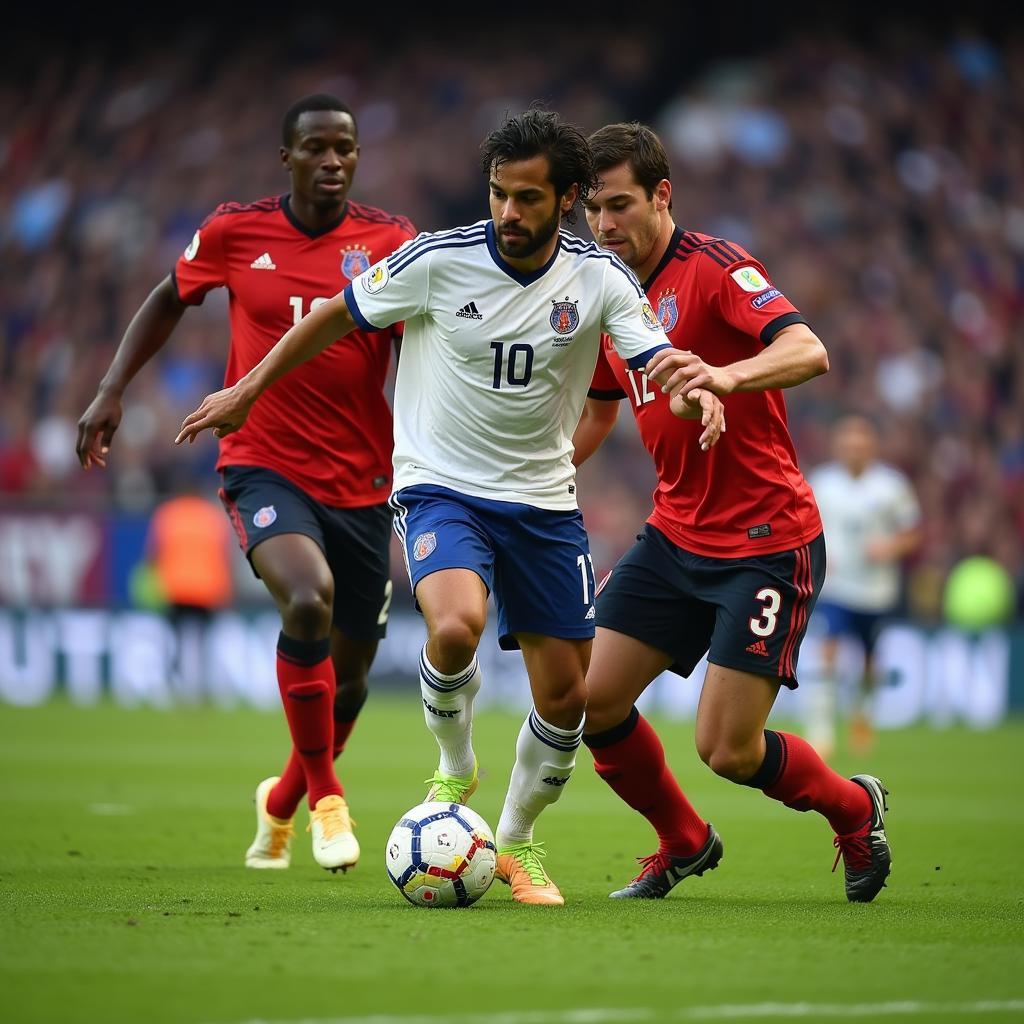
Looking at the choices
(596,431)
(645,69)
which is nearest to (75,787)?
(596,431)

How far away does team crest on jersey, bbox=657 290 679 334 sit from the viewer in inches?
233

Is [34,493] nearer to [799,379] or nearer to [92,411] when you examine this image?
[92,411]

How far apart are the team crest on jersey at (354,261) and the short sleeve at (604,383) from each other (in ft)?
3.68

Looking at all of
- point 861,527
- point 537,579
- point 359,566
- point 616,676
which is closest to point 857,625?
point 861,527

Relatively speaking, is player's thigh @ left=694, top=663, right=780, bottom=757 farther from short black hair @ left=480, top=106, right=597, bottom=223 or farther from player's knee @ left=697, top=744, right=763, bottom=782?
short black hair @ left=480, top=106, right=597, bottom=223

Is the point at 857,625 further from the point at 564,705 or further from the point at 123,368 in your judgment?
the point at 564,705

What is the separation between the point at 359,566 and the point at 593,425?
1.16 meters

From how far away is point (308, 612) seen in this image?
627 centimetres

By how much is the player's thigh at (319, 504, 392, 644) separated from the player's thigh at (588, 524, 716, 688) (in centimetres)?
117

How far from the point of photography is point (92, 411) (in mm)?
6613

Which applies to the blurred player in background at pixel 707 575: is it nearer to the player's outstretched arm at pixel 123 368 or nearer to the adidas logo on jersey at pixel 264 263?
the adidas logo on jersey at pixel 264 263

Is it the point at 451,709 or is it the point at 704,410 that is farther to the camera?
the point at 451,709

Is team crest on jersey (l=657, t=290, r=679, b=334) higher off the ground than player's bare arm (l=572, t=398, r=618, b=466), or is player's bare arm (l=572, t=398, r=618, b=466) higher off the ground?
team crest on jersey (l=657, t=290, r=679, b=334)

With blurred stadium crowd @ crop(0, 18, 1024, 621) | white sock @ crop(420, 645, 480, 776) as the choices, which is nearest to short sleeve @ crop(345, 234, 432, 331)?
white sock @ crop(420, 645, 480, 776)
